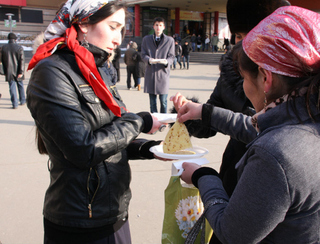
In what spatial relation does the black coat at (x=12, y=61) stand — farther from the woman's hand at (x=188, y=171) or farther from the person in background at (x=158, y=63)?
the woman's hand at (x=188, y=171)

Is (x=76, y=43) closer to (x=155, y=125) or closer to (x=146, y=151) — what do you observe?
(x=155, y=125)

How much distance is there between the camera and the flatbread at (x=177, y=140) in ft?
6.91

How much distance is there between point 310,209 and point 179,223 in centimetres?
83

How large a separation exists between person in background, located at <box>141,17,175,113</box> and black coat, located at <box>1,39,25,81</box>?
3730 millimetres

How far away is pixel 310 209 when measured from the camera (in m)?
1.09

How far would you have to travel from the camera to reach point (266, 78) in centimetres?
121

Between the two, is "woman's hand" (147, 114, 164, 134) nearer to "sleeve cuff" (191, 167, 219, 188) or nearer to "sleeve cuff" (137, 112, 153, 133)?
"sleeve cuff" (137, 112, 153, 133)

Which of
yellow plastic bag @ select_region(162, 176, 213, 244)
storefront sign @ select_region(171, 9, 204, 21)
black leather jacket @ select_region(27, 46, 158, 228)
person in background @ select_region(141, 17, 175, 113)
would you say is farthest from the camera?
storefront sign @ select_region(171, 9, 204, 21)

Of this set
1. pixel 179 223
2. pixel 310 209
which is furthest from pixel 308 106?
pixel 179 223

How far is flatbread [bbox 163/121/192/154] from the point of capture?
2105 millimetres

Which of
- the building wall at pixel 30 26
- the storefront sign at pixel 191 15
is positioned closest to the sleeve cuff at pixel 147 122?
the building wall at pixel 30 26

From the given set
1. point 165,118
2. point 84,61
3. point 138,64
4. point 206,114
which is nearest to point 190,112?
point 206,114

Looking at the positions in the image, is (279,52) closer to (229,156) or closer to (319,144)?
(319,144)

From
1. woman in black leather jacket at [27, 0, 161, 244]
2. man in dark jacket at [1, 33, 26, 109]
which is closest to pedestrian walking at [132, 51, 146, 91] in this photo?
man in dark jacket at [1, 33, 26, 109]
